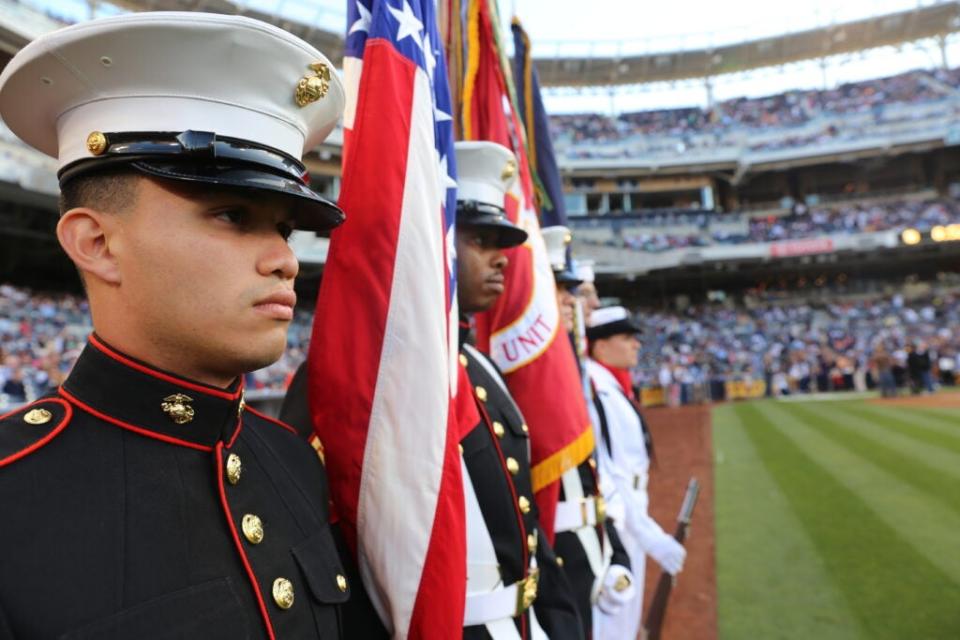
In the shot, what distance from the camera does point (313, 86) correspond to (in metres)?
1.29

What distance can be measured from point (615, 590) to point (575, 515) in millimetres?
383

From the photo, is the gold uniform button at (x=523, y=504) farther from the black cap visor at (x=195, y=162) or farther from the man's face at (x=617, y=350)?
the man's face at (x=617, y=350)

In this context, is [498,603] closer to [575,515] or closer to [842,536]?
[575,515]

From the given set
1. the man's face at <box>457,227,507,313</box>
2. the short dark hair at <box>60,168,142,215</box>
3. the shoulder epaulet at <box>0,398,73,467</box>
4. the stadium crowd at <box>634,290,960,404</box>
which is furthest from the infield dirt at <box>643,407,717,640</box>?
the stadium crowd at <box>634,290,960,404</box>

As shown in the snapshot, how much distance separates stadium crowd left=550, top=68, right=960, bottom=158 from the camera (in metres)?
33.2

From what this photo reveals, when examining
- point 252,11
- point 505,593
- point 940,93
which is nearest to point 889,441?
point 505,593

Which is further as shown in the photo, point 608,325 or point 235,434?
point 608,325

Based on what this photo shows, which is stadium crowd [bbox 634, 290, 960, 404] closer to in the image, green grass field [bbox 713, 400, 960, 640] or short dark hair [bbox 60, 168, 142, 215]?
green grass field [bbox 713, 400, 960, 640]

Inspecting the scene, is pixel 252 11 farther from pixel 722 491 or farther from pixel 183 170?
pixel 183 170

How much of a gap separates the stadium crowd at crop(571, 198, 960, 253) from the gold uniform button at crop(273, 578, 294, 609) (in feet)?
102

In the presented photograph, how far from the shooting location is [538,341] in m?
2.79

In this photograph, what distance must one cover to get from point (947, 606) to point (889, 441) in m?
7.19

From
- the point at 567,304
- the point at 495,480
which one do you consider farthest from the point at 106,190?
the point at 567,304

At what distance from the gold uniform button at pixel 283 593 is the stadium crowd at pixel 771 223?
31.0 m
